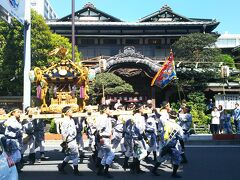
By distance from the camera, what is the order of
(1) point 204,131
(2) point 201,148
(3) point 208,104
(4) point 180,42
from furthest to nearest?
(4) point 180,42, (3) point 208,104, (1) point 204,131, (2) point 201,148

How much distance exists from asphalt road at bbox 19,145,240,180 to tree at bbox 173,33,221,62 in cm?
1459

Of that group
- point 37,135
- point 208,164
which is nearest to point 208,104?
point 208,164

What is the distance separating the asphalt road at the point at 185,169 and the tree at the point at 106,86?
1156cm

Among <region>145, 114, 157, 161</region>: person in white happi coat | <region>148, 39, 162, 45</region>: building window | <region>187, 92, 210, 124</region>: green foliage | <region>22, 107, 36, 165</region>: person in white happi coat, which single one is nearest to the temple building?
<region>148, 39, 162, 45</region>: building window

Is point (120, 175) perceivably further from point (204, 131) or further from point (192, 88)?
point (192, 88)

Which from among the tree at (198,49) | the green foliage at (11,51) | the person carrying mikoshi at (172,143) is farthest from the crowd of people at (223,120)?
the green foliage at (11,51)

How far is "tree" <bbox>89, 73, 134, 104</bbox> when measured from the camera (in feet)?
79.3

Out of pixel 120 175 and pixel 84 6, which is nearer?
pixel 120 175

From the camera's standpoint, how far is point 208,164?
10.8 meters

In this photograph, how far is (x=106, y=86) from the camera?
2472 cm

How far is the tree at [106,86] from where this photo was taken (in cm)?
2416

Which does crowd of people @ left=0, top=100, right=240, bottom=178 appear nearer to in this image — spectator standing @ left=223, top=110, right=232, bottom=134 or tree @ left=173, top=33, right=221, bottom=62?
spectator standing @ left=223, top=110, right=232, bottom=134

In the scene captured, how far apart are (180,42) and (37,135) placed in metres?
18.4

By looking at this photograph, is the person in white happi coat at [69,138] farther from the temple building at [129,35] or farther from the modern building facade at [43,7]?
the modern building facade at [43,7]
